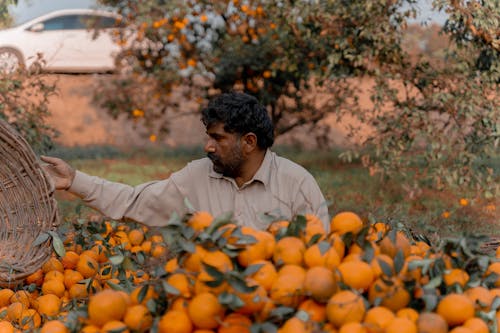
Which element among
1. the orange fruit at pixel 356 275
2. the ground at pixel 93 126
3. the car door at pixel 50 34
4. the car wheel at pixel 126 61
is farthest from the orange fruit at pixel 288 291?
the ground at pixel 93 126

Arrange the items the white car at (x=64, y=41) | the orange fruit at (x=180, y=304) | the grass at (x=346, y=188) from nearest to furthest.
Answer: the orange fruit at (x=180, y=304) → the grass at (x=346, y=188) → the white car at (x=64, y=41)

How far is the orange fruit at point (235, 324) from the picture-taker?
5.15 feet

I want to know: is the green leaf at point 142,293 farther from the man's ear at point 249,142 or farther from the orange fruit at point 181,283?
the man's ear at point 249,142

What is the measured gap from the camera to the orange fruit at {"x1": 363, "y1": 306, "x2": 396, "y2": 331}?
5.08ft

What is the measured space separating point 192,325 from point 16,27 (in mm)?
11332

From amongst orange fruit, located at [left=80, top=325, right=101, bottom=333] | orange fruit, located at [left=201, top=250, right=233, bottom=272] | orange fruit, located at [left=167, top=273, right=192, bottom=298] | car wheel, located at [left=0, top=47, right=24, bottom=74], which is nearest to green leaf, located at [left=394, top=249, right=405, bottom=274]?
orange fruit, located at [left=201, top=250, right=233, bottom=272]

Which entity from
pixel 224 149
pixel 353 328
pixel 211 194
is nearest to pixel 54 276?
pixel 211 194

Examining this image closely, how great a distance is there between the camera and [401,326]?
1533mm

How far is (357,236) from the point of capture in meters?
1.83

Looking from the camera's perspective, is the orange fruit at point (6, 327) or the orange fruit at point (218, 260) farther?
the orange fruit at point (6, 327)

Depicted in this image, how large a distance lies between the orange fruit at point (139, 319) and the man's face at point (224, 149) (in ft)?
3.23

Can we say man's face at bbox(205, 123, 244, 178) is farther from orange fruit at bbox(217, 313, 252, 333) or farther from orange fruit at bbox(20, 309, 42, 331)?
orange fruit at bbox(217, 313, 252, 333)

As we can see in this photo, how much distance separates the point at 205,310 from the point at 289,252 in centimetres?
31

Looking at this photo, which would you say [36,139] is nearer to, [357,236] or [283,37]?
[283,37]
